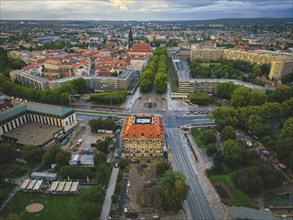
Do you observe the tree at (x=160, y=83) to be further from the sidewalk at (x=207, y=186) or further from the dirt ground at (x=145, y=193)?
the dirt ground at (x=145, y=193)

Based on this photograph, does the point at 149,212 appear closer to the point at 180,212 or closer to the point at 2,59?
the point at 180,212

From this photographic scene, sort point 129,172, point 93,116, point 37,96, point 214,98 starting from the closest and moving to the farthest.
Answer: point 129,172 < point 93,116 < point 37,96 < point 214,98

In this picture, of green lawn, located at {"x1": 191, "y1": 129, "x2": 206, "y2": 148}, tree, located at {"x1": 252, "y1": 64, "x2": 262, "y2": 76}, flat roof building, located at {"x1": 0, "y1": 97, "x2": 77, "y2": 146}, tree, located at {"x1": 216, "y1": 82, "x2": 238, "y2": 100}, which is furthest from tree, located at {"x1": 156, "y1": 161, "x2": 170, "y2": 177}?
tree, located at {"x1": 252, "y1": 64, "x2": 262, "y2": 76}

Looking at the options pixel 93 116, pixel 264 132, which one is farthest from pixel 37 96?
pixel 264 132

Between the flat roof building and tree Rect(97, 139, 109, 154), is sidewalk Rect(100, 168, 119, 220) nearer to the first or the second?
tree Rect(97, 139, 109, 154)

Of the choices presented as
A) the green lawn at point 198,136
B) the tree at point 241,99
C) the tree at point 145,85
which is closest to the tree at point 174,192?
the green lawn at point 198,136
